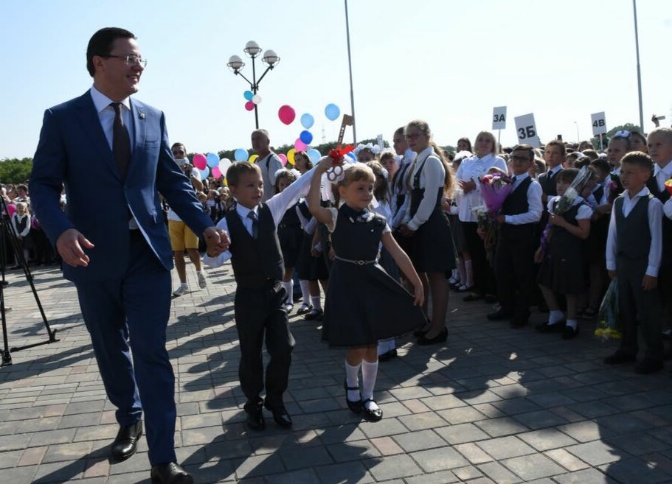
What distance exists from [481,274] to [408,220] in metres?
2.49

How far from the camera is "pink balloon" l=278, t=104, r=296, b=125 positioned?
16875mm

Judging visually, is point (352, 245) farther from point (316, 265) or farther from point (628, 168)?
point (316, 265)

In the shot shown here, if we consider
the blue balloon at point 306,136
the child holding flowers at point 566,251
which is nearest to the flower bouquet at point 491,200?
the child holding flowers at point 566,251

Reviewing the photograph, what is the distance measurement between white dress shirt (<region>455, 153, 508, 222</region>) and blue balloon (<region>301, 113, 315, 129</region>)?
29.7 feet

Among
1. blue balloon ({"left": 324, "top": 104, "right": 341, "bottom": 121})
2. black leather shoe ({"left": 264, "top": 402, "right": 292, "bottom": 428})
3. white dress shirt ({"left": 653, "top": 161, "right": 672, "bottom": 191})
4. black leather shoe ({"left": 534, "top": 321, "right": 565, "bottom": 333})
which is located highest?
blue balloon ({"left": 324, "top": 104, "right": 341, "bottom": 121})

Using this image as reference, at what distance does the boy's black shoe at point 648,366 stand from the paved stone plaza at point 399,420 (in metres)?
0.06

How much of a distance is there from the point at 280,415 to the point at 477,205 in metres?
4.94

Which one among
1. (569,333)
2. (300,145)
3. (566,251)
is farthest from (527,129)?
(300,145)

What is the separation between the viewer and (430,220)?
20.4 feet

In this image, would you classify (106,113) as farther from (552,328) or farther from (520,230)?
(552,328)

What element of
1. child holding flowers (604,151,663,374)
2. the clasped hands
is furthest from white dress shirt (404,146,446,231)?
the clasped hands

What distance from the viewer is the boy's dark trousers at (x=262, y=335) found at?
415 cm

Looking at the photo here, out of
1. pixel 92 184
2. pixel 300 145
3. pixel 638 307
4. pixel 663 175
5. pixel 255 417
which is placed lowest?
pixel 255 417

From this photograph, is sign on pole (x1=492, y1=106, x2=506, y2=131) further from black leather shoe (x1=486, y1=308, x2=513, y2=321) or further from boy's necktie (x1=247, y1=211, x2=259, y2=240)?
boy's necktie (x1=247, y1=211, x2=259, y2=240)
